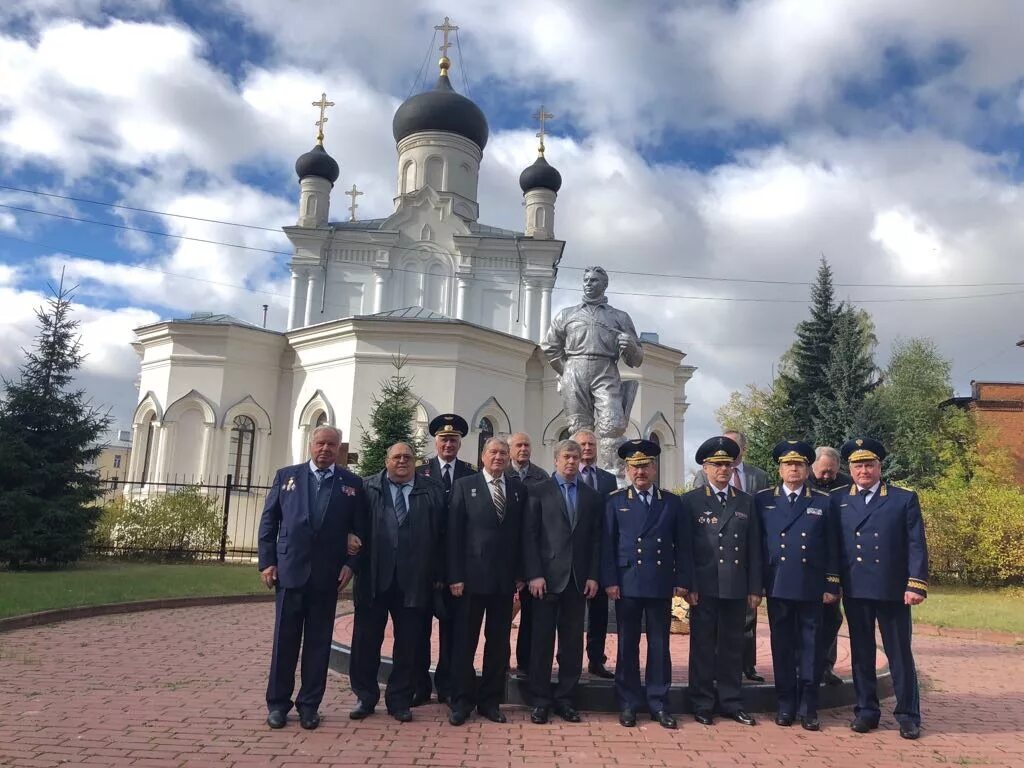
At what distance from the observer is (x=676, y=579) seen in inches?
203

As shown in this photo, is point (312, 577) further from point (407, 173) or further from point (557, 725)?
point (407, 173)

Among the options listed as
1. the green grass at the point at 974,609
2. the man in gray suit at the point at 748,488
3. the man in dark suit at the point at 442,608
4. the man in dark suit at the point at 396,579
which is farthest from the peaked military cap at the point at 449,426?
the green grass at the point at 974,609

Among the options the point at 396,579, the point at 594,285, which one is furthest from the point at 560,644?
the point at 594,285

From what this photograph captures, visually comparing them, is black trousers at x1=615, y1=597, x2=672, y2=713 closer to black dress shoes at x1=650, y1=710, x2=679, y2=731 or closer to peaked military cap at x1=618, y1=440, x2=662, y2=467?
black dress shoes at x1=650, y1=710, x2=679, y2=731

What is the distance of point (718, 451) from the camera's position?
5.47 metres

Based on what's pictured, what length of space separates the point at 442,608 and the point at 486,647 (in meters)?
0.41

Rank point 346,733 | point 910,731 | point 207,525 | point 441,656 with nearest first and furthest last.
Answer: point 346,733, point 910,731, point 441,656, point 207,525

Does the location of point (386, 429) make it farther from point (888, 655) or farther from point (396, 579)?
point (888, 655)

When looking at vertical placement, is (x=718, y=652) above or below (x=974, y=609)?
above


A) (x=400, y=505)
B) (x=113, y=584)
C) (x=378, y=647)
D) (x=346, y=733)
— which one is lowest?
(x=113, y=584)

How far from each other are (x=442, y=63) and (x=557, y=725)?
30.7 meters

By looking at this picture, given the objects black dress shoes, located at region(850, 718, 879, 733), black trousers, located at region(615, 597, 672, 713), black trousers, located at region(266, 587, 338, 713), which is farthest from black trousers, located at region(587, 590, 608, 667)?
black trousers, located at region(266, 587, 338, 713)

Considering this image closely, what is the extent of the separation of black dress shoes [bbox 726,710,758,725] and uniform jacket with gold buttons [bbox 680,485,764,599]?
759mm

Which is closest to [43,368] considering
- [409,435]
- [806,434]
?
[409,435]
